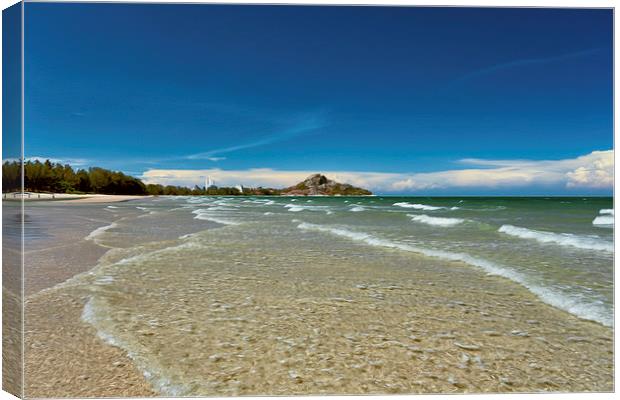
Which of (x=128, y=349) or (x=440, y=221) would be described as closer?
(x=128, y=349)

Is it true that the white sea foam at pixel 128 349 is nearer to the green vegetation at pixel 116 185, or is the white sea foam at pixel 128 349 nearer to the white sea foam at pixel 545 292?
the white sea foam at pixel 545 292

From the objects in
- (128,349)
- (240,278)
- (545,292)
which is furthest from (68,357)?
(545,292)

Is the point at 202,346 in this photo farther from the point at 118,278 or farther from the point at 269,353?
the point at 118,278

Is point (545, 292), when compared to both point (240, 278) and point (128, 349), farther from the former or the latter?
point (128, 349)

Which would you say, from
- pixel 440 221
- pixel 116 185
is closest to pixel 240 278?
pixel 440 221

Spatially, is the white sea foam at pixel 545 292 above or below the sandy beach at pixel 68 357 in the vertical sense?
below

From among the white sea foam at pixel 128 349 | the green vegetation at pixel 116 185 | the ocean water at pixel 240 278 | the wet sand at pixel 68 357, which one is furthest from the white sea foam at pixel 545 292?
the green vegetation at pixel 116 185

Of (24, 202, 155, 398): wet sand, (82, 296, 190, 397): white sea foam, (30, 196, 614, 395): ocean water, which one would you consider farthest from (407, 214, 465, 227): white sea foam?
(24, 202, 155, 398): wet sand

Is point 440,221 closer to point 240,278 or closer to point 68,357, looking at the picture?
point 240,278

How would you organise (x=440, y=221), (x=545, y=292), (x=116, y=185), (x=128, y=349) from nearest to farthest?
(x=128, y=349)
(x=545, y=292)
(x=440, y=221)
(x=116, y=185)

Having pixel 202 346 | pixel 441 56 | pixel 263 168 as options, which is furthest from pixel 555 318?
pixel 263 168

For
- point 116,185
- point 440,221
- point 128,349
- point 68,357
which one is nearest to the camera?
point 68,357

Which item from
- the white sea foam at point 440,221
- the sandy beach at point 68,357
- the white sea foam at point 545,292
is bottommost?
the white sea foam at point 440,221

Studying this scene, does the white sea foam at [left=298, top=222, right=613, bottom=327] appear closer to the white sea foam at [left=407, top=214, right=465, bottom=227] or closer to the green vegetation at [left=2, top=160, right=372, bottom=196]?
the white sea foam at [left=407, top=214, right=465, bottom=227]
